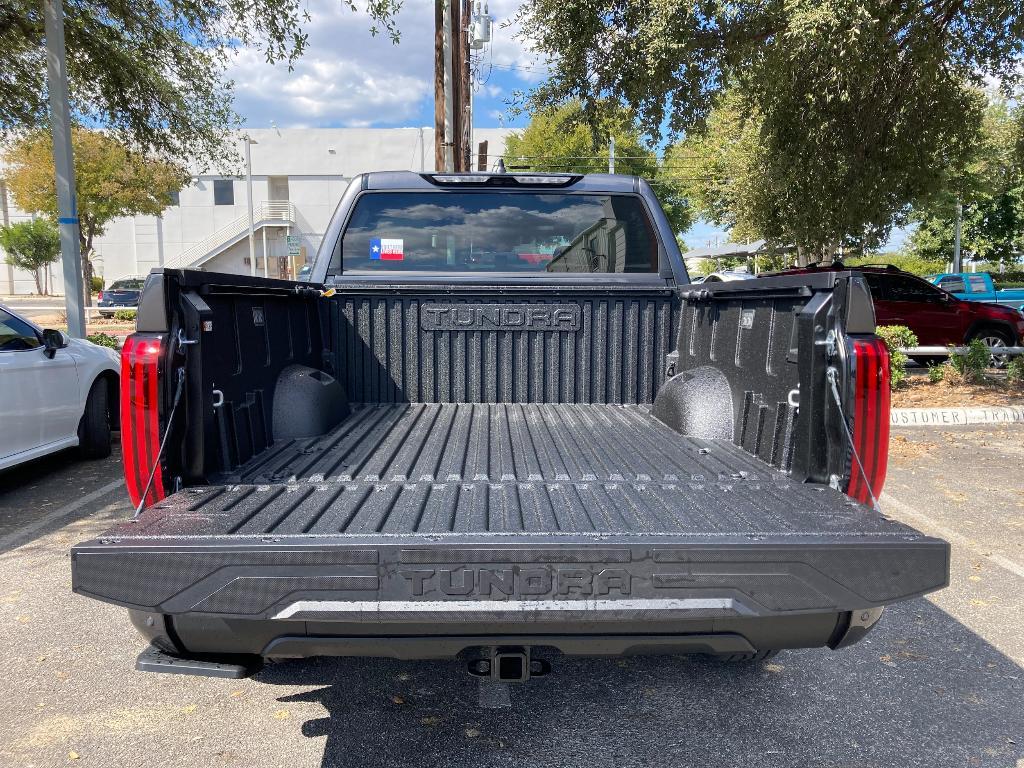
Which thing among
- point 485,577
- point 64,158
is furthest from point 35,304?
point 485,577

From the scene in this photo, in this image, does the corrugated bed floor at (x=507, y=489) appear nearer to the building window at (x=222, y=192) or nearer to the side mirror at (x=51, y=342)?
the side mirror at (x=51, y=342)

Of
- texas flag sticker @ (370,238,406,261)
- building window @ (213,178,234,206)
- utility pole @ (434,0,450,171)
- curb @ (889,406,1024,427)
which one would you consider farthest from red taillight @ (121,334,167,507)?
building window @ (213,178,234,206)

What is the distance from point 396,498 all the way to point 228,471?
720mm

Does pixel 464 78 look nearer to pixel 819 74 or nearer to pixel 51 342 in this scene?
pixel 819 74

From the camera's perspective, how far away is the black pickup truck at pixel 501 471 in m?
1.97

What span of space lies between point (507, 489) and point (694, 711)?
1.35m

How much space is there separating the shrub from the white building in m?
33.8

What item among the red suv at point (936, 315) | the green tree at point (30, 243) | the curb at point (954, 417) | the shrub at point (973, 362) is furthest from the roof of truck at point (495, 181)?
the green tree at point (30, 243)

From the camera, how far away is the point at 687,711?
10.1 ft

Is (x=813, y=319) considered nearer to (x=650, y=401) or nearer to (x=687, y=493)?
(x=687, y=493)

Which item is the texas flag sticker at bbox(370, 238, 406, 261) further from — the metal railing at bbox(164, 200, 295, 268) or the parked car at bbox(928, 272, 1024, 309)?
the metal railing at bbox(164, 200, 295, 268)

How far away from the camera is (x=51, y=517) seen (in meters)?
5.59

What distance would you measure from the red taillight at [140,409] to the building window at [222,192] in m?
46.3

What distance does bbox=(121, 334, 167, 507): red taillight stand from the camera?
2.33 metres
